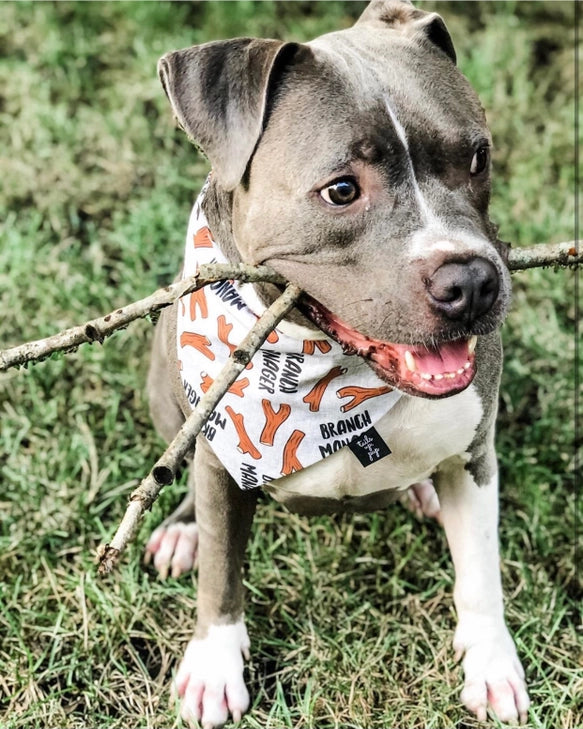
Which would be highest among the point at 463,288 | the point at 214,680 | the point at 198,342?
the point at 463,288

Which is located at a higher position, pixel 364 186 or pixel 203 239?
pixel 364 186

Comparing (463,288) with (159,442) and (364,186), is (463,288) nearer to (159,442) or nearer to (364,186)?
(364,186)

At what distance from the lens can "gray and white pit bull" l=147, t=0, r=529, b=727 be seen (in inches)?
99.9

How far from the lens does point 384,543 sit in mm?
3879

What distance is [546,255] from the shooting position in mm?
2838

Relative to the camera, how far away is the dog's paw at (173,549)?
374 cm

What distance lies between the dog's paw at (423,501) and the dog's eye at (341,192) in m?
1.61

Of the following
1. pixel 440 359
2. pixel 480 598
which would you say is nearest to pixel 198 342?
pixel 440 359

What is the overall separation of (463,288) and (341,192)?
15.5 inches

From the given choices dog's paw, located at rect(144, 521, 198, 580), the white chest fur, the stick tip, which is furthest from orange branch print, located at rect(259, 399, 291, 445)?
dog's paw, located at rect(144, 521, 198, 580)

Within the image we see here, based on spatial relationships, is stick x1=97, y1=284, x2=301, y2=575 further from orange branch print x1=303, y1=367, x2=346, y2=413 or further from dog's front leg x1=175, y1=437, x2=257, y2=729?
dog's front leg x1=175, y1=437, x2=257, y2=729

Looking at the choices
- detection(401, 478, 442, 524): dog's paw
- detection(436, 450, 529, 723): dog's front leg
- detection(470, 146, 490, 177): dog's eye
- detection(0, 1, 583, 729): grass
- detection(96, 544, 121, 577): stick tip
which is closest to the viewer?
detection(96, 544, 121, 577): stick tip

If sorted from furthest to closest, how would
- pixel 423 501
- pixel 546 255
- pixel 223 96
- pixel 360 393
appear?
pixel 423 501, pixel 360 393, pixel 546 255, pixel 223 96

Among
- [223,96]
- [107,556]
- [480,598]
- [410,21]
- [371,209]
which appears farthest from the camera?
[480,598]
